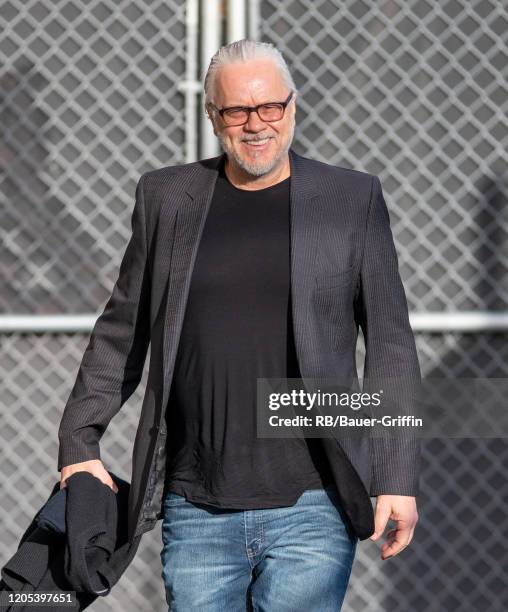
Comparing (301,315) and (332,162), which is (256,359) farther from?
(332,162)

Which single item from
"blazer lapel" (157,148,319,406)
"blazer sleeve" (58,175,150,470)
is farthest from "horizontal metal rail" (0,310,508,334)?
"blazer lapel" (157,148,319,406)

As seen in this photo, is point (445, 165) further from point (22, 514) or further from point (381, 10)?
point (22, 514)

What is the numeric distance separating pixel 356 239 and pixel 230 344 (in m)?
0.38

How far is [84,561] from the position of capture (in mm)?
2176

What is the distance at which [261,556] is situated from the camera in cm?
228

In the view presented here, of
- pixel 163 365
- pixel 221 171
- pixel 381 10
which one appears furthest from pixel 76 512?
pixel 381 10

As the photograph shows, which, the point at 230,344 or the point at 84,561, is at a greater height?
the point at 230,344

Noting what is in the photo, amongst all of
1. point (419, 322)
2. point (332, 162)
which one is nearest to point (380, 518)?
point (419, 322)

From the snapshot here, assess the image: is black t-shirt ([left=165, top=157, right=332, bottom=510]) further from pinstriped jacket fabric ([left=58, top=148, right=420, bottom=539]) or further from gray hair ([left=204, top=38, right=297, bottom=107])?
gray hair ([left=204, top=38, right=297, bottom=107])

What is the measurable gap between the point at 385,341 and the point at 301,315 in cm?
24

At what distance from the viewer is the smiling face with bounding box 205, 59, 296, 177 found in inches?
89.5

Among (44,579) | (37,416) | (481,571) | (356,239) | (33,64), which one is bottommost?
(481,571)

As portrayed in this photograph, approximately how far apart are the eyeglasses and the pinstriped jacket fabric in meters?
0.16

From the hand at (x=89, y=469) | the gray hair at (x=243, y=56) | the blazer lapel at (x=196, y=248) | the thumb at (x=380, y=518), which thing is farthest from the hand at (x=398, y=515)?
the gray hair at (x=243, y=56)
